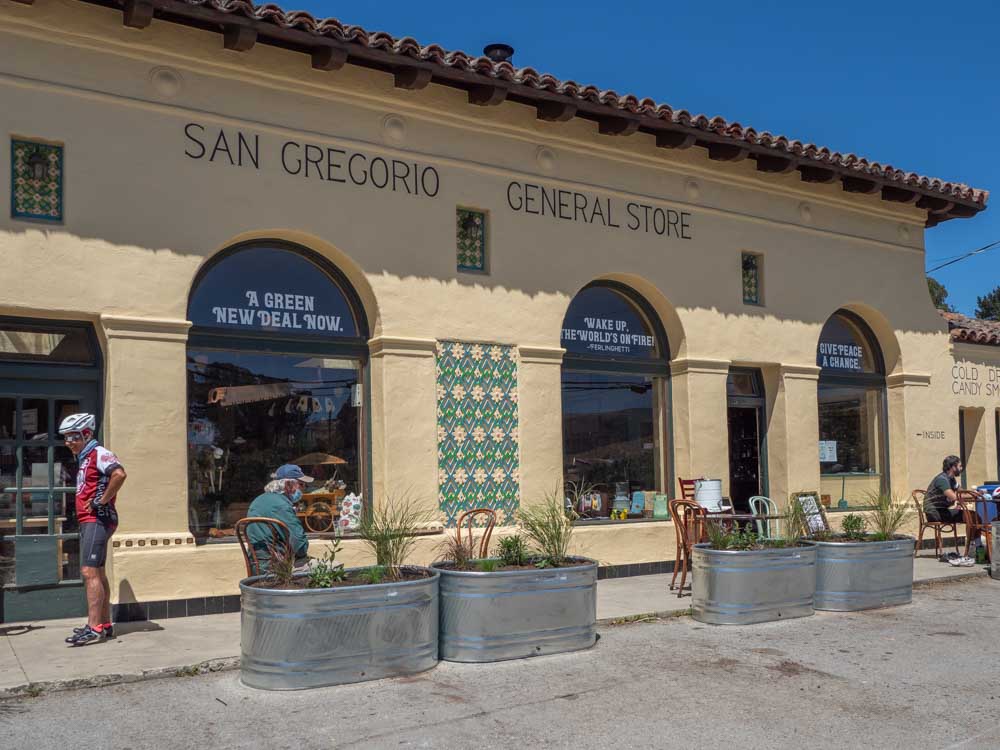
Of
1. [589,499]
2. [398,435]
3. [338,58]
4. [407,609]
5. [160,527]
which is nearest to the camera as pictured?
[407,609]

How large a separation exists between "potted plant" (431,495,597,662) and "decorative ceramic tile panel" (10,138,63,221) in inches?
169

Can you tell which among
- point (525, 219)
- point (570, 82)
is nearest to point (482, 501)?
point (525, 219)

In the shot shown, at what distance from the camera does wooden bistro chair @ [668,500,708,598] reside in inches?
373

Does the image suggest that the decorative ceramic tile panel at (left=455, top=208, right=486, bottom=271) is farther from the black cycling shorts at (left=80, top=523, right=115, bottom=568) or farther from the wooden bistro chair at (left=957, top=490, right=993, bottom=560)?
the wooden bistro chair at (left=957, top=490, right=993, bottom=560)

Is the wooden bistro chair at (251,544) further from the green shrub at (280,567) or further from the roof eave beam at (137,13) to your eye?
the roof eave beam at (137,13)

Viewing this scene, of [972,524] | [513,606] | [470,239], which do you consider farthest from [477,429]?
[972,524]

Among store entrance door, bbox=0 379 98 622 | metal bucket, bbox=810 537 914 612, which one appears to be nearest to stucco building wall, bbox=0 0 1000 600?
store entrance door, bbox=0 379 98 622

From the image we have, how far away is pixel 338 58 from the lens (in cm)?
888

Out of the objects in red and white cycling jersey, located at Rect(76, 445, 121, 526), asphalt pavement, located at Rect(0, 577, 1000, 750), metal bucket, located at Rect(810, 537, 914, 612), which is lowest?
asphalt pavement, located at Rect(0, 577, 1000, 750)

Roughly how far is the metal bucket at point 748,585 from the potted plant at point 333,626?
107 inches

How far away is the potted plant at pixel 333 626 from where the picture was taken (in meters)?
6.08

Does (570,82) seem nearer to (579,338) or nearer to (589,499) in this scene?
(579,338)

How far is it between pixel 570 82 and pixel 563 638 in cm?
588

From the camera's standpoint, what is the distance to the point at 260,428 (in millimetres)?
9133
